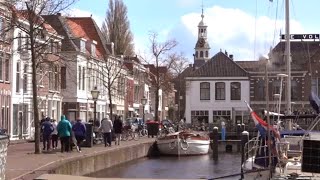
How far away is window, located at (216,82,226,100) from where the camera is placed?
274 ft

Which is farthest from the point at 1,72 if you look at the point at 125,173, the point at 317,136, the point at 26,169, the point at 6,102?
the point at 317,136

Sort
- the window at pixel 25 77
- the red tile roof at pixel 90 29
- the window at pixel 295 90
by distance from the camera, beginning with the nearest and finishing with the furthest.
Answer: the window at pixel 25 77 → the red tile roof at pixel 90 29 → the window at pixel 295 90

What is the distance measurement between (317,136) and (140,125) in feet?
132

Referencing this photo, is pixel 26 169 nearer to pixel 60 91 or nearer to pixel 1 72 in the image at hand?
pixel 1 72

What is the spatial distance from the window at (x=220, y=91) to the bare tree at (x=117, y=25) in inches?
535

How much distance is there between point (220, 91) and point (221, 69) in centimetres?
298

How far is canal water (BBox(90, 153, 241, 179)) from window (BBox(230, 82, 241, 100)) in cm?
3774

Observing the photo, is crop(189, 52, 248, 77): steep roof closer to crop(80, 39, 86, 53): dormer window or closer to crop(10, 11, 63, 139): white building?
crop(80, 39, 86, 53): dormer window

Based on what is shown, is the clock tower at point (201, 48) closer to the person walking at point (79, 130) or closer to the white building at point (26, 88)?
the white building at point (26, 88)

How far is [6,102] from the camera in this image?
43812mm

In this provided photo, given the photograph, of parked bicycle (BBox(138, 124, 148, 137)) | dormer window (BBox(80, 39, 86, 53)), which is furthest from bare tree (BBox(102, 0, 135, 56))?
parked bicycle (BBox(138, 124, 148, 137))

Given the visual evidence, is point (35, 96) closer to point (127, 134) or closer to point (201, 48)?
point (127, 134)

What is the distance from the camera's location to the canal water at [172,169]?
31234 millimetres

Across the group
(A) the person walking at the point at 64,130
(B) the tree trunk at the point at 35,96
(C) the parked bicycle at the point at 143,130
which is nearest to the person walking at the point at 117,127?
(A) the person walking at the point at 64,130
